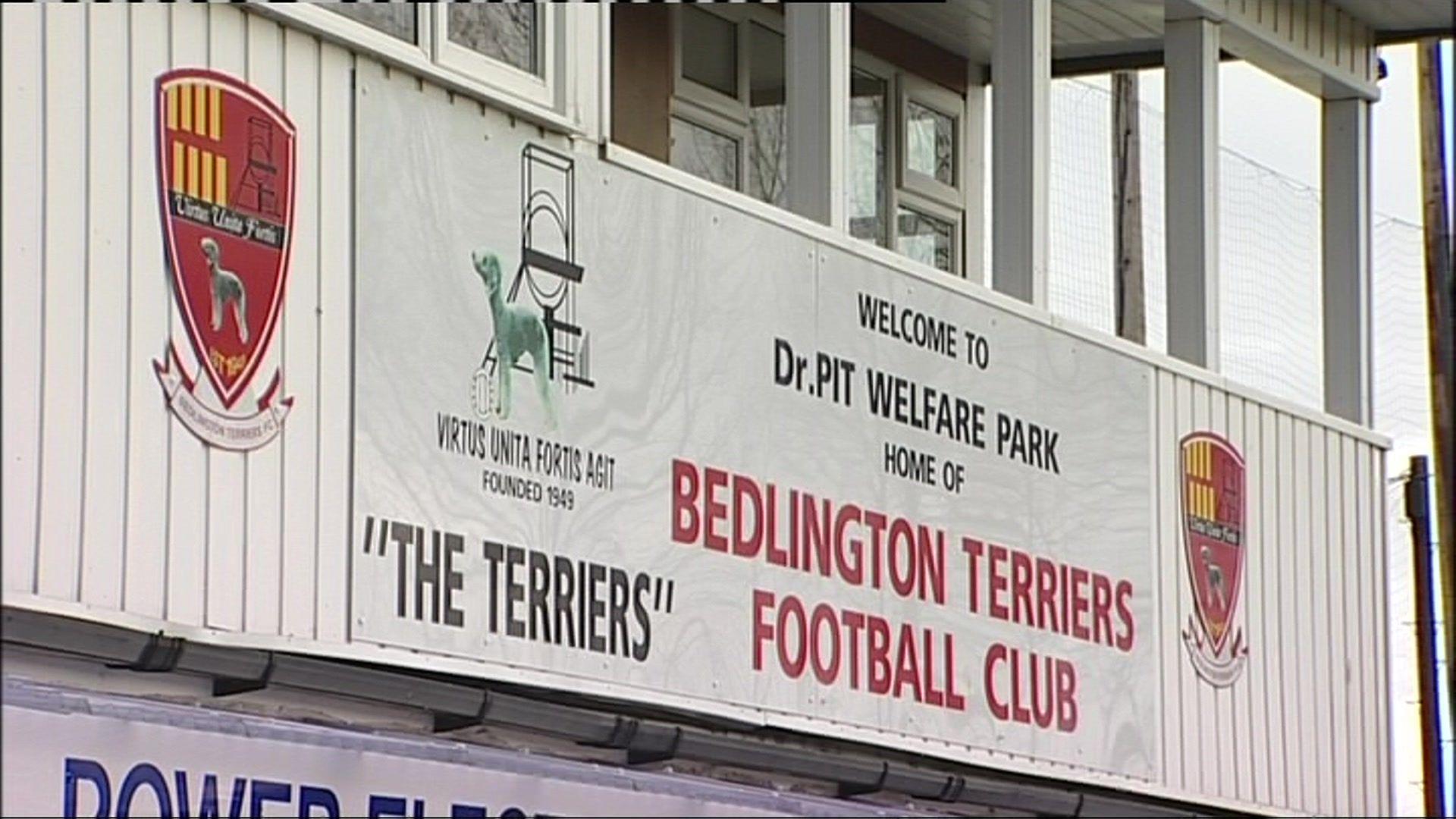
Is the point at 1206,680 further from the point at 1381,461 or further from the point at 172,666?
the point at 172,666

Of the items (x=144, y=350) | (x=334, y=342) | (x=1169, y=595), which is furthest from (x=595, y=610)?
(x=1169, y=595)

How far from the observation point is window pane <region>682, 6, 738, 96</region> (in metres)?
11.7

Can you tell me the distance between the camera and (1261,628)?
11.6 meters

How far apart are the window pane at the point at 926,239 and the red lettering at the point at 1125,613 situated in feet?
8.56

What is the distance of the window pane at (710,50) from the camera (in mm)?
11742

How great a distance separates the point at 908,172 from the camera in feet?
42.2

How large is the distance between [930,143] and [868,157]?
0.63 meters

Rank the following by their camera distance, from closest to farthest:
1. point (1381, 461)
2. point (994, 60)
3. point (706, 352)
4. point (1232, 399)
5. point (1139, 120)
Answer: point (706, 352)
point (994, 60)
point (1232, 399)
point (1381, 461)
point (1139, 120)

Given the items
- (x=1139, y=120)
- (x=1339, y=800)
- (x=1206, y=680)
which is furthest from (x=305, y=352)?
(x=1139, y=120)

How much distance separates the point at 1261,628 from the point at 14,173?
23.1 feet

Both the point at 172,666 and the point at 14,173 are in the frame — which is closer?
the point at 14,173

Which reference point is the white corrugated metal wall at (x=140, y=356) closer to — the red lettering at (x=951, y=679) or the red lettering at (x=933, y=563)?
the red lettering at (x=933, y=563)

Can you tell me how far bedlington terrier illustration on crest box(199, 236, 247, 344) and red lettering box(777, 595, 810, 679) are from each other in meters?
2.64

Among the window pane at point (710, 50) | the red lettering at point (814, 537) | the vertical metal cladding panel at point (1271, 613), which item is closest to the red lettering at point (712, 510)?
the red lettering at point (814, 537)
